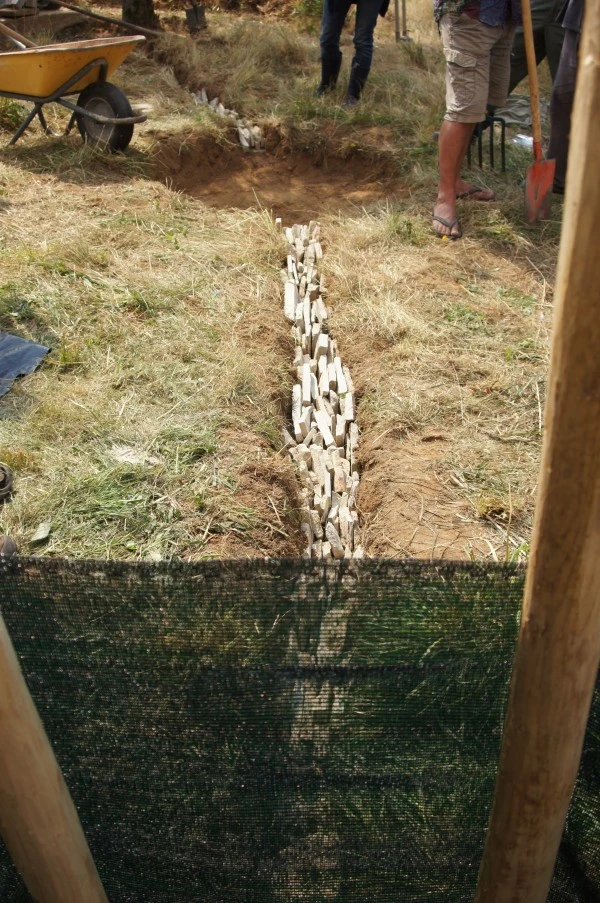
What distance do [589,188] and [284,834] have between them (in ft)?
5.32

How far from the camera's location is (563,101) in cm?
618

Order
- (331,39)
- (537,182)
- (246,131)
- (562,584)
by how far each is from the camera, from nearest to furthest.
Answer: (562,584) < (537,182) < (331,39) < (246,131)

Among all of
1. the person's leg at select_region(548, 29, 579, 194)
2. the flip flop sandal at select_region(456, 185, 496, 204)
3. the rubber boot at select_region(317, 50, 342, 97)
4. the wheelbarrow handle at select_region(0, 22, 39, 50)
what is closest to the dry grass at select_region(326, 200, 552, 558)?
the flip flop sandal at select_region(456, 185, 496, 204)

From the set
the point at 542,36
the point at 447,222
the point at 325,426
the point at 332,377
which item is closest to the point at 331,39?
the point at 542,36

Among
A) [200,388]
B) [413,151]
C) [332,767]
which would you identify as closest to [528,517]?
[200,388]

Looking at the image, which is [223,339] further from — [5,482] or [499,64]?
[499,64]

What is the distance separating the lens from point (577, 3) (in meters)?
5.80

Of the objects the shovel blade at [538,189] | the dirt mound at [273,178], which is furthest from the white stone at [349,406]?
the dirt mound at [273,178]

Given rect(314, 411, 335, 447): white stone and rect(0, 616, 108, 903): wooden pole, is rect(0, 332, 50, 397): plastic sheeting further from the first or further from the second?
rect(0, 616, 108, 903): wooden pole

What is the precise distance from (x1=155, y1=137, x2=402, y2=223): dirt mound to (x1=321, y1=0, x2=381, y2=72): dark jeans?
1.17 m

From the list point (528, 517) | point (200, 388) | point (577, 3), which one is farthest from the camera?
point (577, 3)

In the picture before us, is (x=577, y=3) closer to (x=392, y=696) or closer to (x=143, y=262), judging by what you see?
(x=143, y=262)

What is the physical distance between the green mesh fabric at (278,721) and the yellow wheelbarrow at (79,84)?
20.8 ft

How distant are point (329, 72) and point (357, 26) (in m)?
0.66
